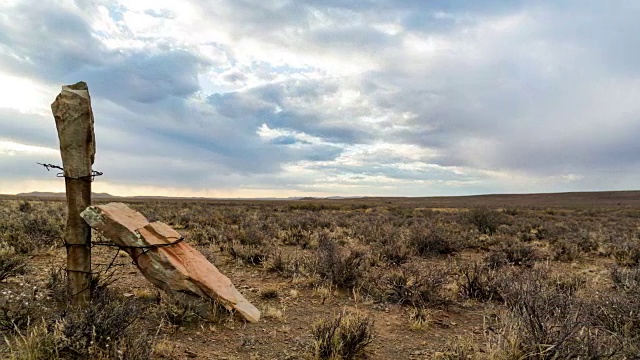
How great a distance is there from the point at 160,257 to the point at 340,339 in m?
2.61

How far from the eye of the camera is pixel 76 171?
15.9ft

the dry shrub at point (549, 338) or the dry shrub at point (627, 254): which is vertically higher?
the dry shrub at point (549, 338)

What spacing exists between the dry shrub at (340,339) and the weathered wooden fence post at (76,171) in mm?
3022

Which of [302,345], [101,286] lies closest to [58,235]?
[101,286]

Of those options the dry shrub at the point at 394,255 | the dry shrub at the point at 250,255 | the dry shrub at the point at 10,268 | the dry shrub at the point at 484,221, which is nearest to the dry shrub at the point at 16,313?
the dry shrub at the point at 10,268

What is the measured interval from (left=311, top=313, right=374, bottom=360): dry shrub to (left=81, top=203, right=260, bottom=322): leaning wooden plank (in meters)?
1.48

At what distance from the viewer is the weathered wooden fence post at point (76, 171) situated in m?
4.75

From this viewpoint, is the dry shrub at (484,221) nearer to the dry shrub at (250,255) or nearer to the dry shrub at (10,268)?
the dry shrub at (250,255)

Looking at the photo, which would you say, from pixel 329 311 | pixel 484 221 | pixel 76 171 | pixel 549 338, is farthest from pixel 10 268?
pixel 484 221

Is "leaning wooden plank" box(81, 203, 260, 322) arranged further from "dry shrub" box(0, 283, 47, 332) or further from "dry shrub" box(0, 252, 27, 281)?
"dry shrub" box(0, 252, 27, 281)

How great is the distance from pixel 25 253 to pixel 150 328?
5.63m

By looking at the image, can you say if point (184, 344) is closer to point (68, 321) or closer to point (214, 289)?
point (214, 289)

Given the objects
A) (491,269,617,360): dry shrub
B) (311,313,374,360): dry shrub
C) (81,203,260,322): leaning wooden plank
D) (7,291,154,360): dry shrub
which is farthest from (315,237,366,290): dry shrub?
(7,291,154,360): dry shrub

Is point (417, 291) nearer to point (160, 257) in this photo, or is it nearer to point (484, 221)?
point (160, 257)
